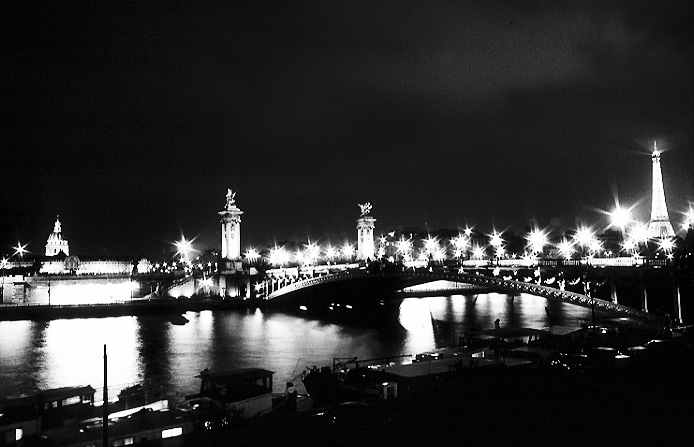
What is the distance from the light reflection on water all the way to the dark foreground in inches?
269

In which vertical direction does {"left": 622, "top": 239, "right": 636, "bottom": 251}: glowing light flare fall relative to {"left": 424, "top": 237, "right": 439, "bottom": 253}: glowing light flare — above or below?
below

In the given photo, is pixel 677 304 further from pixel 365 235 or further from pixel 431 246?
pixel 431 246

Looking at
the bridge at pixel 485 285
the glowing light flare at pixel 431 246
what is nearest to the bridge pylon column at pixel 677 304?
the bridge at pixel 485 285

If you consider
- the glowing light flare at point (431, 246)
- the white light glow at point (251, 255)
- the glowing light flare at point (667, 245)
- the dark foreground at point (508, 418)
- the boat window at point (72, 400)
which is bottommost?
the dark foreground at point (508, 418)

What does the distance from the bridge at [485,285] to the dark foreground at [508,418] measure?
38.1 feet

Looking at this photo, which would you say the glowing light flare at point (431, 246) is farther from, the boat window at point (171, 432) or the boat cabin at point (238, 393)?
the boat window at point (171, 432)

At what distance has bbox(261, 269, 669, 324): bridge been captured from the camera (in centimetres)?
2485

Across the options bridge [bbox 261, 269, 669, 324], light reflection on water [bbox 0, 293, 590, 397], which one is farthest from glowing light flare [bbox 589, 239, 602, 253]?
bridge [bbox 261, 269, 669, 324]

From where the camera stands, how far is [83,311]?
37.3 m

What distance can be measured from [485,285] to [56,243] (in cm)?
7102

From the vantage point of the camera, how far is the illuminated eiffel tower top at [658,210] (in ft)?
163

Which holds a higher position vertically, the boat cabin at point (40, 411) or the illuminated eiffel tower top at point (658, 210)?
the illuminated eiffel tower top at point (658, 210)

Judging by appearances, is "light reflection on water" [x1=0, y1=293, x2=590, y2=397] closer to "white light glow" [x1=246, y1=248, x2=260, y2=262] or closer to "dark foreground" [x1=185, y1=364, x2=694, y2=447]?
"dark foreground" [x1=185, y1=364, x2=694, y2=447]

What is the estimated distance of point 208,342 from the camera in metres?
27.6
